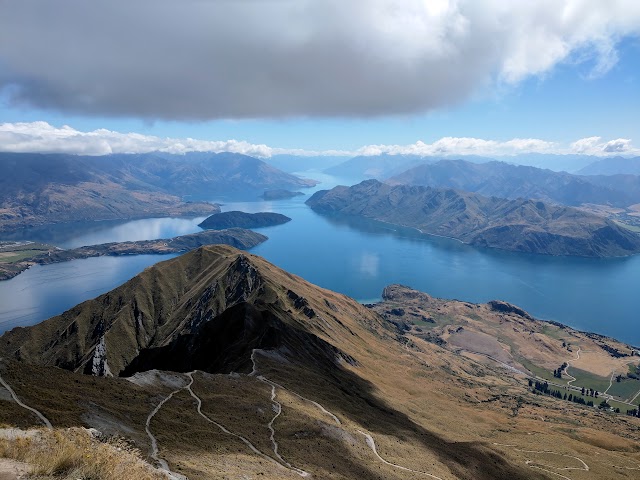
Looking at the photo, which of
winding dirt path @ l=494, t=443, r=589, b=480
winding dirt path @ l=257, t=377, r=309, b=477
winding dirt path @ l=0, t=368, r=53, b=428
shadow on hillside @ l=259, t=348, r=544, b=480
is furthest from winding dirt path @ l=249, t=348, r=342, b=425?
winding dirt path @ l=0, t=368, r=53, b=428

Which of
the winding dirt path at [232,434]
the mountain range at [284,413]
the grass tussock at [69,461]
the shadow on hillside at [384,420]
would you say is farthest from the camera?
the shadow on hillside at [384,420]

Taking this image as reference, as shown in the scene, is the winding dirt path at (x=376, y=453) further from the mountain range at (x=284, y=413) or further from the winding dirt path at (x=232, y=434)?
the winding dirt path at (x=232, y=434)

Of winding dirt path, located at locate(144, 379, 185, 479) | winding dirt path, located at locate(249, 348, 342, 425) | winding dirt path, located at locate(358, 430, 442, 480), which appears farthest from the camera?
winding dirt path, located at locate(249, 348, 342, 425)

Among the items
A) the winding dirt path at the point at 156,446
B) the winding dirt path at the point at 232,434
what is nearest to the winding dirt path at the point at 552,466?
the winding dirt path at the point at 232,434

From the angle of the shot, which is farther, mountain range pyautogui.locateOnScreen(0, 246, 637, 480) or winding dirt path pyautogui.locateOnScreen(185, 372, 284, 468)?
winding dirt path pyautogui.locateOnScreen(185, 372, 284, 468)

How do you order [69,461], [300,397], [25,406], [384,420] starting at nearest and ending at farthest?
[69,461], [25,406], [300,397], [384,420]

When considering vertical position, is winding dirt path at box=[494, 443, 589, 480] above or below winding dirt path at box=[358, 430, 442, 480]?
below

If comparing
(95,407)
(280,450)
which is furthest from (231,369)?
(95,407)

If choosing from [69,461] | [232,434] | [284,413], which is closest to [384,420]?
[284,413]

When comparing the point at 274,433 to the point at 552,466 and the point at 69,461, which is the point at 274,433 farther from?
the point at 552,466

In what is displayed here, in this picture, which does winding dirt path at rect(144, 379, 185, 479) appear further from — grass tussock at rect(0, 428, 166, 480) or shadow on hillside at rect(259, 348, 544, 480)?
shadow on hillside at rect(259, 348, 544, 480)

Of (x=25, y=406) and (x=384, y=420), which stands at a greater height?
(x=25, y=406)
